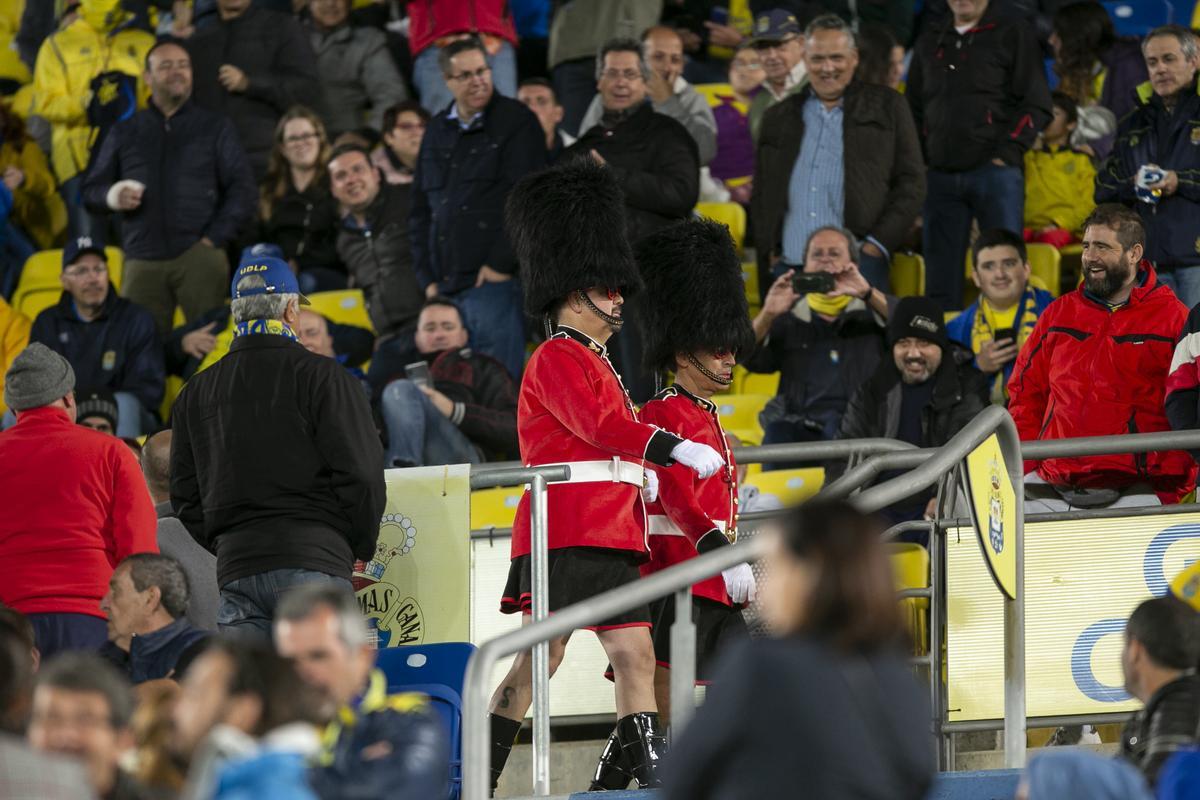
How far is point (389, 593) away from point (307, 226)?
511 cm

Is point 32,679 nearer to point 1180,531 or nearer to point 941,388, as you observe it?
point 1180,531

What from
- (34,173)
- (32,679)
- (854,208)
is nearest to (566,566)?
(32,679)

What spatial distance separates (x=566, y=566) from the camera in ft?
22.6

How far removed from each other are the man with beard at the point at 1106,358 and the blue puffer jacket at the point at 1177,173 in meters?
1.44

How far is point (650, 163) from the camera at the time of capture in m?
10.5

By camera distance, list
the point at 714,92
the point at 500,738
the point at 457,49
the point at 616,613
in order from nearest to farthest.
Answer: the point at 616,613, the point at 500,738, the point at 457,49, the point at 714,92

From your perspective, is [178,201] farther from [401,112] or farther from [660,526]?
[660,526]

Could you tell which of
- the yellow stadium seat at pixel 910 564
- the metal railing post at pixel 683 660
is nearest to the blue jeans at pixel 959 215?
the yellow stadium seat at pixel 910 564

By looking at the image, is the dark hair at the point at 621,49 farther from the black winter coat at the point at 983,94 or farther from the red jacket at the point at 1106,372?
the red jacket at the point at 1106,372

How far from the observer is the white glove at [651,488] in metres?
6.93

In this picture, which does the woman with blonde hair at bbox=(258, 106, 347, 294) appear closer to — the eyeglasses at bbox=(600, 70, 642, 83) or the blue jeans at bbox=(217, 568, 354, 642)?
the eyeglasses at bbox=(600, 70, 642, 83)

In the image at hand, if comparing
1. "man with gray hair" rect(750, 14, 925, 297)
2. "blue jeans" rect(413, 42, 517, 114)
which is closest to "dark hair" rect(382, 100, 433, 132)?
"blue jeans" rect(413, 42, 517, 114)

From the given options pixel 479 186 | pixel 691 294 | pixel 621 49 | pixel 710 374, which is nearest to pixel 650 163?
pixel 621 49

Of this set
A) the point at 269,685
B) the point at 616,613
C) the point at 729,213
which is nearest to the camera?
the point at 269,685
